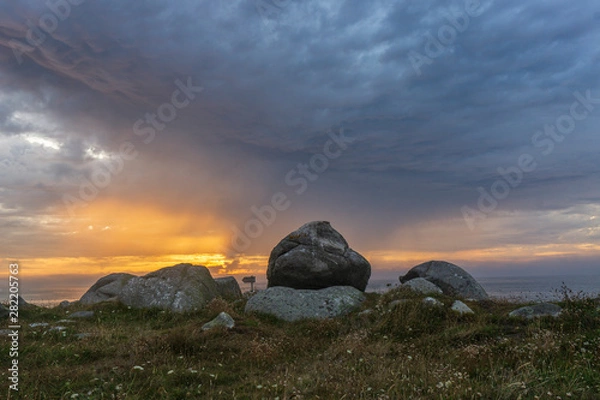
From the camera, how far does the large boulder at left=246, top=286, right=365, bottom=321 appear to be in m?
16.1

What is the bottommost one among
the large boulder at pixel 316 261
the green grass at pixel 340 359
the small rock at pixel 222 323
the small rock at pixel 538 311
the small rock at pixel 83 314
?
the green grass at pixel 340 359

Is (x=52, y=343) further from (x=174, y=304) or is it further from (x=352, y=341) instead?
(x=352, y=341)

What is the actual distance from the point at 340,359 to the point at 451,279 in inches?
589

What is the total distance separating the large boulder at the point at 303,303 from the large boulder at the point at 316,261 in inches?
90.3

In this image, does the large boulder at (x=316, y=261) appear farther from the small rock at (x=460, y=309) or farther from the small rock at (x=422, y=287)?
the small rock at (x=460, y=309)

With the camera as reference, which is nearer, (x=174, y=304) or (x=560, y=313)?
(x=560, y=313)

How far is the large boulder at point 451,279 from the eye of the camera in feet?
72.3

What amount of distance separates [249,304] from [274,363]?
303 inches

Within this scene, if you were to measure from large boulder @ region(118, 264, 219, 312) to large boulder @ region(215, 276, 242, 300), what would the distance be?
1.49m

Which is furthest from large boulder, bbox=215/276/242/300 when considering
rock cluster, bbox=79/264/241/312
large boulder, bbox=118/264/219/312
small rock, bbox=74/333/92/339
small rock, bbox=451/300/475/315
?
small rock, bbox=451/300/475/315

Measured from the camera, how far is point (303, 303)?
16.5 meters

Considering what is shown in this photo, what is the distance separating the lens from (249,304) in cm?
1734

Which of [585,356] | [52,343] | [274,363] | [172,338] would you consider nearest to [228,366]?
[274,363]

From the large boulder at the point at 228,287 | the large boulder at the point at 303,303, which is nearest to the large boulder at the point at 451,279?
the large boulder at the point at 303,303
